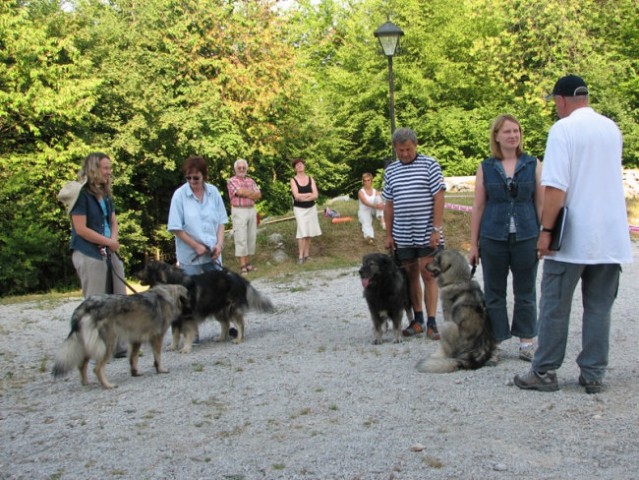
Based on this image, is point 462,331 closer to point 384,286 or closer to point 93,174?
point 384,286

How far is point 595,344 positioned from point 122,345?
467cm

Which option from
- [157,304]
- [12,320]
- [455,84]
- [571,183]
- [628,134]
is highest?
[455,84]

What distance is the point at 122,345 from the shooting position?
7.08 meters

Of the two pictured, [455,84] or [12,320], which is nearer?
[12,320]

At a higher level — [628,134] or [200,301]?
[628,134]

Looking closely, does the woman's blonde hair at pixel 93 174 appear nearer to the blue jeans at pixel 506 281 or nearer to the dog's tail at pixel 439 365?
the dog's tail at pixel 439 365

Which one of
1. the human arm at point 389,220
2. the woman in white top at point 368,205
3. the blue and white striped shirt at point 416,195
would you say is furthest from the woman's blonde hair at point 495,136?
the woman in white top at point 368,205

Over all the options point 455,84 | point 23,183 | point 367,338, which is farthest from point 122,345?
point 455,84

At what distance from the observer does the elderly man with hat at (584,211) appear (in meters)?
4.35

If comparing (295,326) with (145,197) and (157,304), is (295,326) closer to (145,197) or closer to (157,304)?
(157,304)

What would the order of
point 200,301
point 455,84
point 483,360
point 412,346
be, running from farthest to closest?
1. point 455,84
2. point 200,301
3. point 412,346
4. point 483,360

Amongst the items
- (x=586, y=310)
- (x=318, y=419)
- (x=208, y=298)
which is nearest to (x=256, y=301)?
(x=208, y=298)

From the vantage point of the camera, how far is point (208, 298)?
279 inches

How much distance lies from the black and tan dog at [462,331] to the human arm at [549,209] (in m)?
1.29
